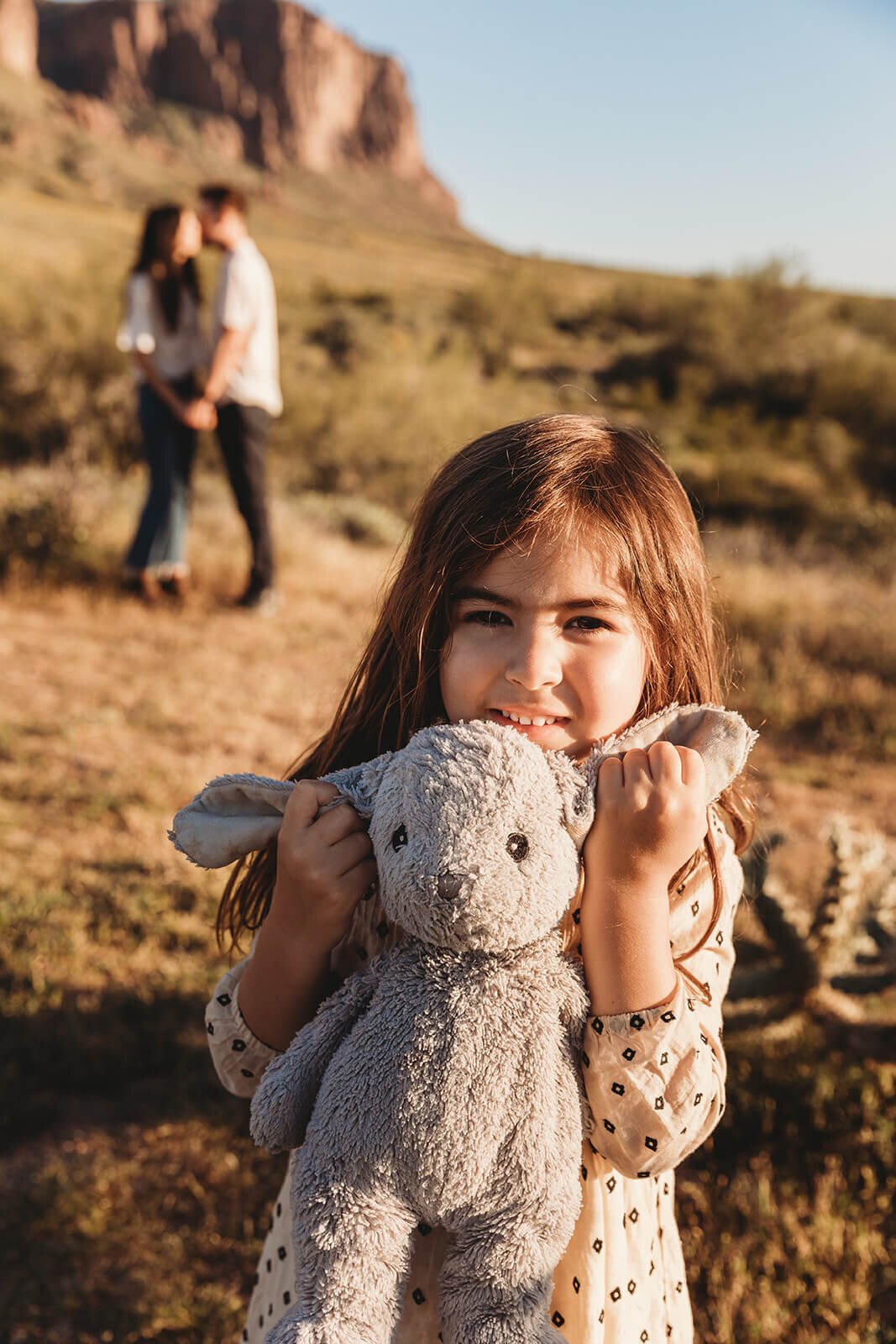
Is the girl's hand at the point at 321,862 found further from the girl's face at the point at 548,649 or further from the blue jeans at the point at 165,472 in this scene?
the blue jeans at the point at 165,472

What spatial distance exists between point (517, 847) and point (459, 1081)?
25 centimetres

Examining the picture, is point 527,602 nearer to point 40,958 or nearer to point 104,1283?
point 104,1283

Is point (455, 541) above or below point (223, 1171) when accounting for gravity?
above

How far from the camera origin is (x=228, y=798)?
1.22 meters

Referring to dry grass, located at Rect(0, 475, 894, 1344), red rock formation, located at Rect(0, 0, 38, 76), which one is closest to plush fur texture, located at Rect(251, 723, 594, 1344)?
dry grass, located at Rect(0, 475, 894, 1344)

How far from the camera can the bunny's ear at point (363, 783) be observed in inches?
45.1

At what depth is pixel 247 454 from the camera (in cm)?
598

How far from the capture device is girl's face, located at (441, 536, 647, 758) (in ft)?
3.90

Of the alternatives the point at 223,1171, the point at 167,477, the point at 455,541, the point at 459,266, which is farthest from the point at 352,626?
the point at 459,266

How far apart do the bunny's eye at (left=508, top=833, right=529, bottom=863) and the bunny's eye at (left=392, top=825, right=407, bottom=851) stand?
12 centimetres

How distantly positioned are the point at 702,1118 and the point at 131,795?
3512 mm

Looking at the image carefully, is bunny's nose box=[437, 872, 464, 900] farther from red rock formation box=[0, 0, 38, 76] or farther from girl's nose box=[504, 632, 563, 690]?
red rock formation box=[0, 0, 38, 76]

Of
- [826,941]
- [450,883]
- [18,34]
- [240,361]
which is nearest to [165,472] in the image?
[240,361]

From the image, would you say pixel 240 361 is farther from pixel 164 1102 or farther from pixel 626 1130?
pixel 626 1130
